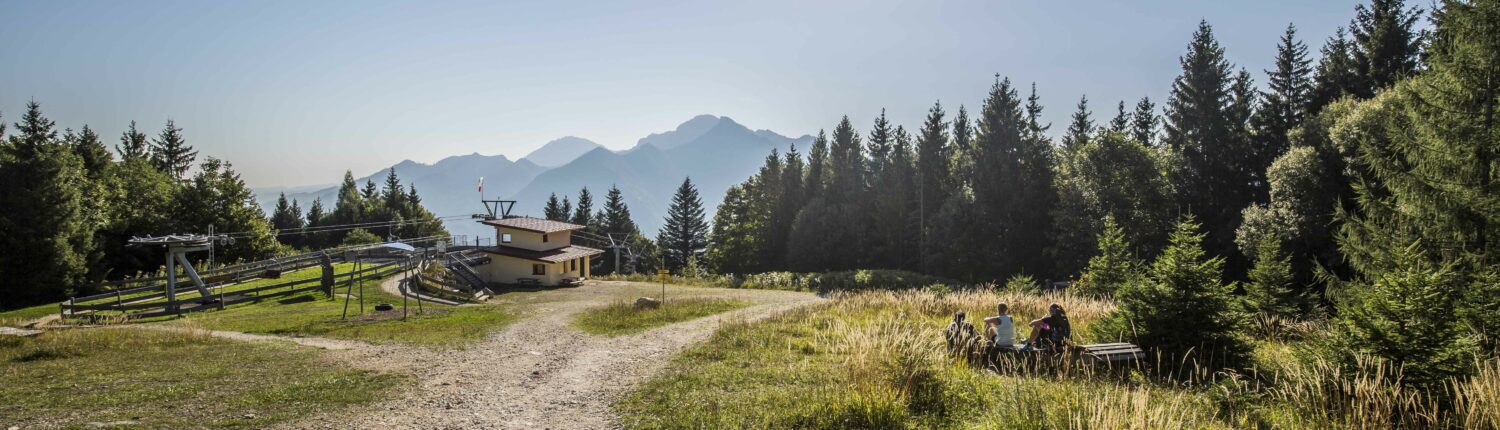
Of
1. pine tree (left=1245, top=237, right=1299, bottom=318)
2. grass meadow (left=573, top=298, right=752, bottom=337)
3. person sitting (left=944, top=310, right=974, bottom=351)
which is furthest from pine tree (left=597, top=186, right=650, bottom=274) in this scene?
person sitting (left=944, top=310, right=974, bottom=351)

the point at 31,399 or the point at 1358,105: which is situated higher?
the point at 1358,105

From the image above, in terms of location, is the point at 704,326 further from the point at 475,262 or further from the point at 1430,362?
the point at 475,262

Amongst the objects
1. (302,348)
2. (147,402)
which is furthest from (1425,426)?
(302,348)

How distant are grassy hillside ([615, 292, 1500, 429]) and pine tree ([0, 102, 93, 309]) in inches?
1543

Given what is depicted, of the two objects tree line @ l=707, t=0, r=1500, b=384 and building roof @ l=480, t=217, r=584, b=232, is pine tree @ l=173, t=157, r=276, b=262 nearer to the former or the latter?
building roof @ l=480, t=217, r=584, b=232

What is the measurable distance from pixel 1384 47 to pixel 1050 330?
109 ft

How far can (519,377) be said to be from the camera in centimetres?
1315

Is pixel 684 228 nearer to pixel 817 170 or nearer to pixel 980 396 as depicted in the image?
pixel 817 170

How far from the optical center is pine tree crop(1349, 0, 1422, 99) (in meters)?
31.3

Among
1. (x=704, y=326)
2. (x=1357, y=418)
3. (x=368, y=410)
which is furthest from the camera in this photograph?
(x=704, y=326)

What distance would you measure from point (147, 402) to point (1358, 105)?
39520 mm

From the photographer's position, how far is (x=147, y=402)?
33.9ft

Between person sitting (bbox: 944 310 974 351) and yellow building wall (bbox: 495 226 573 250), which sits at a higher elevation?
yellow building wall (bbox: 495 226 573 250)

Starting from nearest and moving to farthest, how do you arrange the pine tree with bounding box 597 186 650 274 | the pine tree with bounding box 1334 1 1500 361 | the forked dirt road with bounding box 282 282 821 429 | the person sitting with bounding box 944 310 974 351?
the forked dirt road with bounding box 282 282 821 429
the person sitting with bounding box 944 310 974 351
the pine tree with bounding box 1334 1 1500 361
the pine tree with bounding box 597 186 650 274
